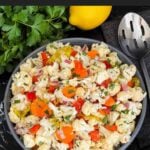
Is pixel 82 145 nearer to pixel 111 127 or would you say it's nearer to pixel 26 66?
pixel 111 127

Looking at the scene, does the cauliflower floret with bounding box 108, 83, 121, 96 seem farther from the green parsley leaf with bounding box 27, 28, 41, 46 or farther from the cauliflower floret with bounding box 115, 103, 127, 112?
the green parsley leaf with bounding box 27, 28, 41, 46

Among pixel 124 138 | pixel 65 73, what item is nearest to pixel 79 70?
pixel 65 73

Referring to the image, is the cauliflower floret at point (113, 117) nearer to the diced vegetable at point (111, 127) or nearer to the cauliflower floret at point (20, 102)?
the diced vegetable at point (111, 127)

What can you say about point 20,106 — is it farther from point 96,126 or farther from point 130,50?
point 130,50

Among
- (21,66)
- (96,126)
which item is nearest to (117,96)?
(96,126)

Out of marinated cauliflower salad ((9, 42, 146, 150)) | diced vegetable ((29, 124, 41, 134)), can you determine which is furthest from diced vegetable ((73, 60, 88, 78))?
diced vegetable ((29, 124, 41, 134))

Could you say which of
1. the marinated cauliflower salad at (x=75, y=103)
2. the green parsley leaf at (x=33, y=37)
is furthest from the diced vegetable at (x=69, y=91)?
the green parsley leaf at (x=33, y=37)
